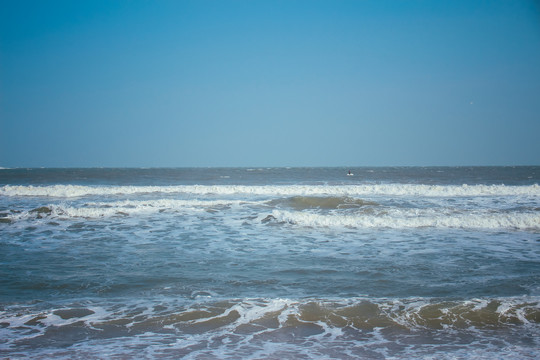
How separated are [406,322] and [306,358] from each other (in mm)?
1611

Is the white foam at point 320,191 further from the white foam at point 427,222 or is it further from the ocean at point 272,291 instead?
the ocean at point 272,291

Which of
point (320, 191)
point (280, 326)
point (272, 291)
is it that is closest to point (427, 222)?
point (272, 291)

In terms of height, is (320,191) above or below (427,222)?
above

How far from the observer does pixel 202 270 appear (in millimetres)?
6871

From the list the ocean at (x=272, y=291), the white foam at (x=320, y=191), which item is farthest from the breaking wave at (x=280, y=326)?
the white foam at (x=320, y=191)

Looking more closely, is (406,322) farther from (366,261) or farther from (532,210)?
(532,210)

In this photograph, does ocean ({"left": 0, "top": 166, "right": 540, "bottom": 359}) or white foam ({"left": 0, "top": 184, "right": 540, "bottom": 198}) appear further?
white foam ({"left": 0, "top": 184, "right": 540, "bottom": 198})

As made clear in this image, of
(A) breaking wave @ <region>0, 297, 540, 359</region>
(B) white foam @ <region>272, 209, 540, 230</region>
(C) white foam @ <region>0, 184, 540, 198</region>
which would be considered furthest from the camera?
(C) white foam @ <region>0, 184, 540, 198</region>

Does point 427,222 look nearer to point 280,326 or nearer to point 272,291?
point 272,291

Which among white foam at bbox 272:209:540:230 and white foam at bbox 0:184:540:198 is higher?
white foam at bbox 0:184:540:198

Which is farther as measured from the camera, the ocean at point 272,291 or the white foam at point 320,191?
the white foam at point 320,191

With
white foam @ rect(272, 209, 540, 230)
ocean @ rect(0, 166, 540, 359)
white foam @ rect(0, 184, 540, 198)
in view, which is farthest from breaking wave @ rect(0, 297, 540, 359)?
white foam @ rect(0, 184, 540, 198)

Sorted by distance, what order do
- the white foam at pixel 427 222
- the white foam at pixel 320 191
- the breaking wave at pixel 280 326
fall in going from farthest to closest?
the white foam at pixel 320 191 < the white foam at pixel 427 222 < the breaking wave at pixel 280 326

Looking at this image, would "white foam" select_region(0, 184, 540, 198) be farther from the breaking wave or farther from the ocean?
the breaking wave
